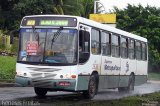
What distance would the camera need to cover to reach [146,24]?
181ft

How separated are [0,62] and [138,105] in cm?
1696

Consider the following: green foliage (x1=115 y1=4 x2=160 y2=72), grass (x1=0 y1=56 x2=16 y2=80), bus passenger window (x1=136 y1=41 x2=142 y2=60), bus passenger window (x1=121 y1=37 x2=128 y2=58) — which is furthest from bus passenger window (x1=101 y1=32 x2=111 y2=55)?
green foliage (x1=115 y1=4 x2=160 y2=72)

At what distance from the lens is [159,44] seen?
55156 millimetres

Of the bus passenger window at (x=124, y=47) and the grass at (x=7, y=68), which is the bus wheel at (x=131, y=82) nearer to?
the bus passenger window at (x=124, y=47)

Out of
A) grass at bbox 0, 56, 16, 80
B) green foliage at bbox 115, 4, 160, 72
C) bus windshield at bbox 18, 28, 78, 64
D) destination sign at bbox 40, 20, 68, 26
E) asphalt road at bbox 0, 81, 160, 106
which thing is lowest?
asphalt road at bbox 0, 81, 160, 106

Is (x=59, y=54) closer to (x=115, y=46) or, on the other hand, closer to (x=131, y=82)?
(x=115, y=46)

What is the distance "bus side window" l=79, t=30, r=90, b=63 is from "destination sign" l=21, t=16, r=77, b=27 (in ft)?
1.56

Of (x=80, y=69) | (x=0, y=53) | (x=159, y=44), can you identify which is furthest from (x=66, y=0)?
(x=80, y=69)

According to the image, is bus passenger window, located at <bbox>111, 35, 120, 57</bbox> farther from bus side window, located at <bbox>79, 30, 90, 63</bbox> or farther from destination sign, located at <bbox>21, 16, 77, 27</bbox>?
destination sign, located at <bbox>21, 16, 77, 27</bbox>

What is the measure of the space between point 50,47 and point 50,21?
106 centimetres

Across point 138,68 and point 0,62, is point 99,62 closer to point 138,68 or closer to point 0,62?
point 138,68

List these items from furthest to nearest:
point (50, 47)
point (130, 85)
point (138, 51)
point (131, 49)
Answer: point (138, 51) < point (130, 85) < point (131, 49) < point (50, 47)

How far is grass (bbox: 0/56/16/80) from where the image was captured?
1082 inches

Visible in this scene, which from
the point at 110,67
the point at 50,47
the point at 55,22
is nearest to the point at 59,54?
the point at 50,47
